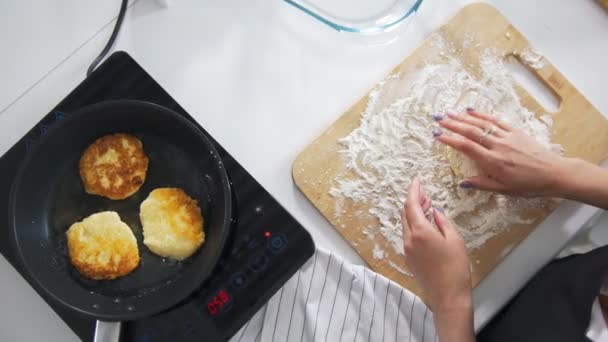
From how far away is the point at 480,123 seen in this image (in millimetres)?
740

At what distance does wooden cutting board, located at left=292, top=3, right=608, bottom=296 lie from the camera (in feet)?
2.41

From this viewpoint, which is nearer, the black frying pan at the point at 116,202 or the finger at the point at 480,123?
the black frying pan at the point at 116,202

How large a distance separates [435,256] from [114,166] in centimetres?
45

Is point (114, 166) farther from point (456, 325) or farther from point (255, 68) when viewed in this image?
point (456, 325)

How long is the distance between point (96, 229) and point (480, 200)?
0.54 m

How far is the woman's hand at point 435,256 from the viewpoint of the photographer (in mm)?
693

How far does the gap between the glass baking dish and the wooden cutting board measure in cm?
7

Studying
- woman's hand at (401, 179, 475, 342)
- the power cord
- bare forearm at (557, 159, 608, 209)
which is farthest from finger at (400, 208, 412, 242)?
the power cord

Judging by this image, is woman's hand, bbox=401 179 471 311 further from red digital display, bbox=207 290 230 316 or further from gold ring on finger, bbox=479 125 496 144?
red digital display, bbox=207 290 230 316

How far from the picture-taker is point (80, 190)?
68cm

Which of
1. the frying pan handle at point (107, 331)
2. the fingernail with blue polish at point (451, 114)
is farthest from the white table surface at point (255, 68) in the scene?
the frying pan handle at point (107, 331)

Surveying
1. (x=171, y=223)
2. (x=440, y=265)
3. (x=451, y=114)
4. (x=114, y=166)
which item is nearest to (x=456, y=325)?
(x=440, y=265)

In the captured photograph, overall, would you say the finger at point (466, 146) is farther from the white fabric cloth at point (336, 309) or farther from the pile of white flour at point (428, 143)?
the white fabric cloth at point (336, 309)

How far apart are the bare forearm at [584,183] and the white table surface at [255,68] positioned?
4 cm
